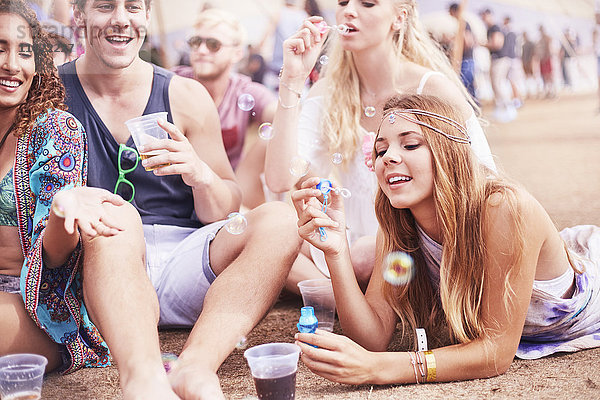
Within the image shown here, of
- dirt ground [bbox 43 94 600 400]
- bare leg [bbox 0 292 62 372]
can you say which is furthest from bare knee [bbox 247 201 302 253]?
bare leg [bbox 0 292 62 372]

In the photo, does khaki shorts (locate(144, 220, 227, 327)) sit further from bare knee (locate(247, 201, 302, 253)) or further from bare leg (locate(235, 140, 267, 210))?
bare leg (locate(235, 140, 267, 210))

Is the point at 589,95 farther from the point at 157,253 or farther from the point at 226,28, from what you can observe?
the point at 157,253

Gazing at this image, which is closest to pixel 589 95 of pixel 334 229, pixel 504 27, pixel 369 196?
pixel 504 27

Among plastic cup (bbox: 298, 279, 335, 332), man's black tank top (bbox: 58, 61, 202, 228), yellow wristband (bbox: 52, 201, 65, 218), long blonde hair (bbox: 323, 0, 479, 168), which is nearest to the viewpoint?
yellow wristband (bbox: 52, 201, 65, 218)

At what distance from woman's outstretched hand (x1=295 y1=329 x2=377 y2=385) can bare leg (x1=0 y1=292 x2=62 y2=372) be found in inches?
26.5

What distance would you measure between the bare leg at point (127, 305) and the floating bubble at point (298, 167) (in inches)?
29.5

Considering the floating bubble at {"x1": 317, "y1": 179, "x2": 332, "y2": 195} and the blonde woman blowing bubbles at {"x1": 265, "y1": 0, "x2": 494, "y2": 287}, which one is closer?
the floating bubble at {"x1": 317, "y1": 179, "x2": 332, "y2": 195}

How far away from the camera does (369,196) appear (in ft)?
8.16

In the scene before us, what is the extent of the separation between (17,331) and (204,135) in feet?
2.82

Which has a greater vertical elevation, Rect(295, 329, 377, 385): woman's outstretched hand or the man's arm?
the man's arm

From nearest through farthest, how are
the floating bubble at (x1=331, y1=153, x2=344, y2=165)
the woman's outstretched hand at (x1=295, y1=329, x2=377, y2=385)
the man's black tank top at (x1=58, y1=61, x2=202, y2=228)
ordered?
1. the woman's outstretched hand at (x1=295, y1=329, x2=377, y2=385)
2. the man's black tank top at (x1=58, y1=61, x2=202, y2=228)
3. the floating bubble at (x1=331, y1=153, x2=344, y2=165)

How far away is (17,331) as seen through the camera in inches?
67.7

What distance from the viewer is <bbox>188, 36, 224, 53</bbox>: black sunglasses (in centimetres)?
342

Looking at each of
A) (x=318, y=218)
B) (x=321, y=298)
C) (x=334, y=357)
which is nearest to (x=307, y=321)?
(x=334, y=357)
